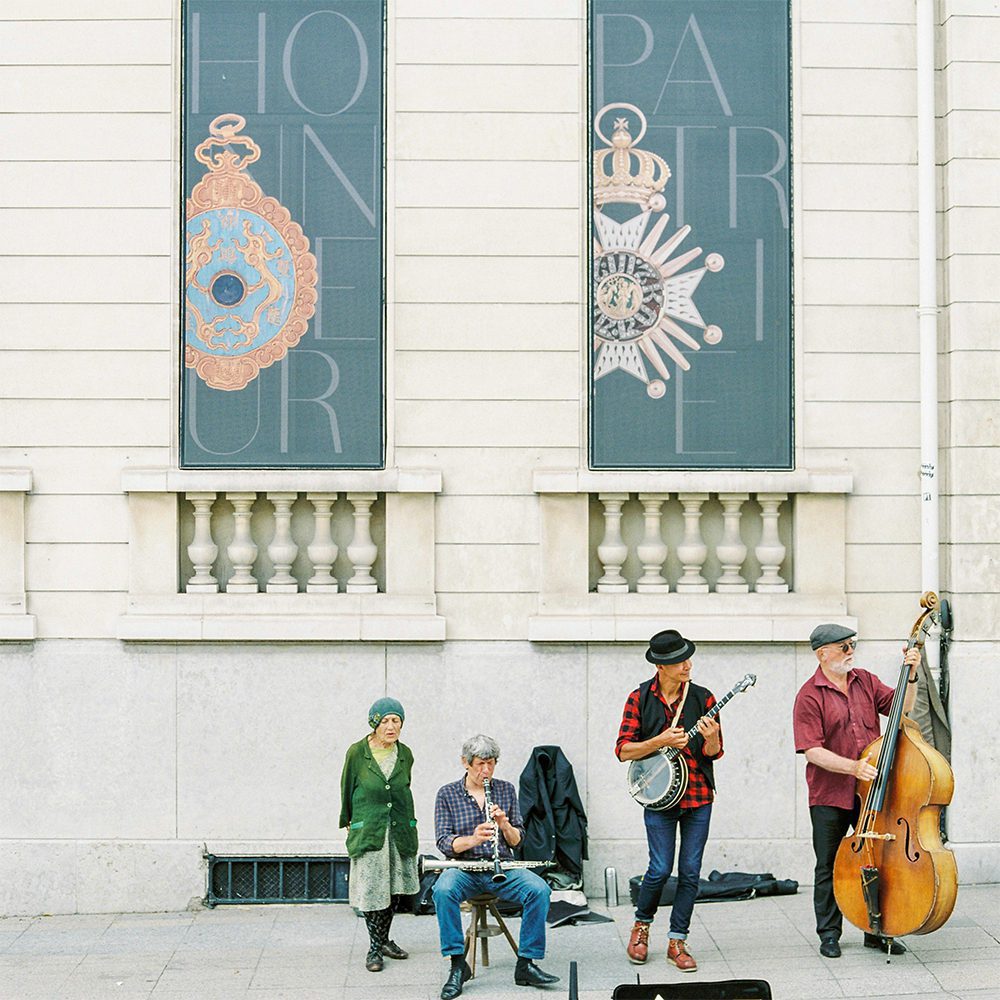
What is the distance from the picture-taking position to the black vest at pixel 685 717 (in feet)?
26.9

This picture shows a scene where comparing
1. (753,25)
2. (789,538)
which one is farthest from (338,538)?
(753,25)

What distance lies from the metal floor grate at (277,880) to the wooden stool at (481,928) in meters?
1.77

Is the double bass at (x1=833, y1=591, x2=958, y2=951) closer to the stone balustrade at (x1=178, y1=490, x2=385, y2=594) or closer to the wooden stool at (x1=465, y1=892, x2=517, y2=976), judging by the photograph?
the wooden stool at (x1=465, y1=892, x2=517, y2=976)

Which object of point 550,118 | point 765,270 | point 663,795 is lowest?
point 663,795

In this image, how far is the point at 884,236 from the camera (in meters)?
10.1

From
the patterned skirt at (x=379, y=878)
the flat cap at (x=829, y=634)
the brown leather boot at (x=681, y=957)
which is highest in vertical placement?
the flat cap at (x=829, y=634)

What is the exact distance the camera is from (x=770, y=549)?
33.0 feet

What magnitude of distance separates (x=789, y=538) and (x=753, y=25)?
3419 millimetres

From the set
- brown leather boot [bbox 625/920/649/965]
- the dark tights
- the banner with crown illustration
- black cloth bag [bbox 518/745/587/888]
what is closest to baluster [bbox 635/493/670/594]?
the banner with crown illustration

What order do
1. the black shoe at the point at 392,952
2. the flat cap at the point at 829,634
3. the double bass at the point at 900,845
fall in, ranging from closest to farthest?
the double bass at the point at 900,845 < the flat cap at the point at 829,634 < the black shoe at the point at 392,952

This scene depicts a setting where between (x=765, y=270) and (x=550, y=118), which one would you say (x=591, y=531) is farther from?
(x=550, y=118)

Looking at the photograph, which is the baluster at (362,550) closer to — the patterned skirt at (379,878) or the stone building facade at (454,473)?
the stone building facade at (454,473)

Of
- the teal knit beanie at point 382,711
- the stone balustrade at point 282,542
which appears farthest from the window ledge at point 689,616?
the teal knit beanie at point 382,711

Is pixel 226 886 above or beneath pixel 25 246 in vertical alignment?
beneath
